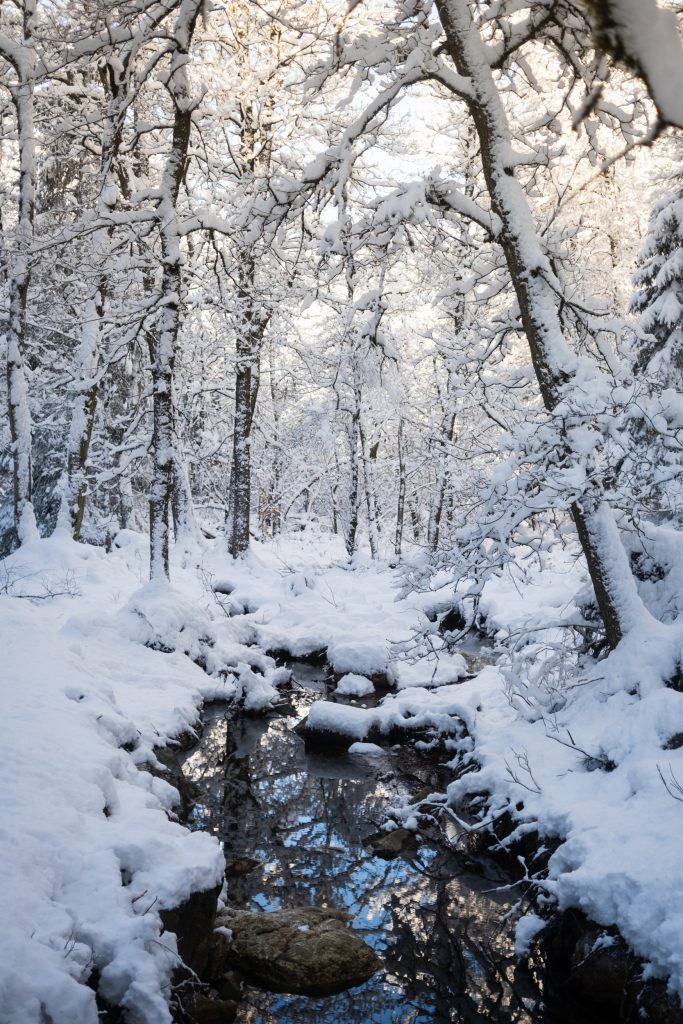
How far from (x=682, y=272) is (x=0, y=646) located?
10.9 meters

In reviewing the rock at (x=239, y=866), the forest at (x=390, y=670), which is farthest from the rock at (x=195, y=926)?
the rock at (x=239, y=866)

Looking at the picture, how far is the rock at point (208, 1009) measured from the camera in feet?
12.5

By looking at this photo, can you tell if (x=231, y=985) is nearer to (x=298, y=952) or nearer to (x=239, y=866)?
(x=298, y=952)

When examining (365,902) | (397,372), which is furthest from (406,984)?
(397,372)

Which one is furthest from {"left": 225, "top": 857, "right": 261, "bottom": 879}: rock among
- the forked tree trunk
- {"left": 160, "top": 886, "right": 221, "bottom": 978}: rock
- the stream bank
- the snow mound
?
the snow mound

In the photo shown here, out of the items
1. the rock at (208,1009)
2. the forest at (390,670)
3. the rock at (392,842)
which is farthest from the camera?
the rock at (392,842)

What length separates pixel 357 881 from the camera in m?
5.74

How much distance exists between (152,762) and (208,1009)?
2.77 metres

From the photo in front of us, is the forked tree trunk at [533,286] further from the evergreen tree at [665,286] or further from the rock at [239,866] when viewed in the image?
the evergreen tree at [665,286]

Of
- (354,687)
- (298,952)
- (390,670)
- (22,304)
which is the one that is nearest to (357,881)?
(298,952)

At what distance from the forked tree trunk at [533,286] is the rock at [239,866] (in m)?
4.05

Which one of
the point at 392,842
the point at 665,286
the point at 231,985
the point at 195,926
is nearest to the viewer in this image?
the point at 195,926

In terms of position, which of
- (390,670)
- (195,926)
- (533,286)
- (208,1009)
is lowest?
(390,670)

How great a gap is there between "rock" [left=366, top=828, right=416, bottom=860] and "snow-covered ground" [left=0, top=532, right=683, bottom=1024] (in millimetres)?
598
